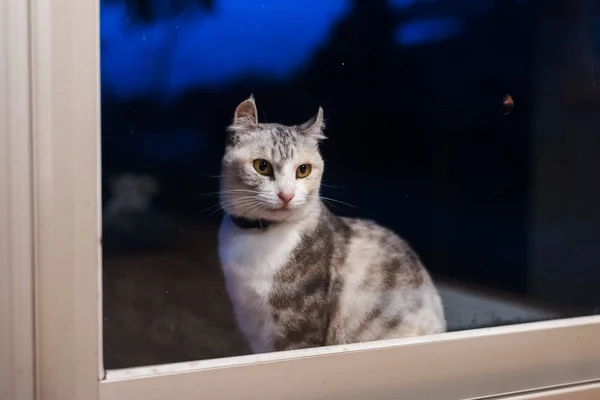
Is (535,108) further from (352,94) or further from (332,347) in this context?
(332,347)

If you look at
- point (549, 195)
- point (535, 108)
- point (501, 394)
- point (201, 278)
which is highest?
point (535, 108)

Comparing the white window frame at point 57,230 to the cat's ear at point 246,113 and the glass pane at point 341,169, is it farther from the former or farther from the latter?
the cat's ear at point 246,113

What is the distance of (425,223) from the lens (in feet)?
3.02

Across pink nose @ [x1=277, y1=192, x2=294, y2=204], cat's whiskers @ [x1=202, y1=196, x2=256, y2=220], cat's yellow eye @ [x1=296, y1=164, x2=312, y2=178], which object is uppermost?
cat's yellow eye @ [x1=296, y1=164, x2=312, y2=178]

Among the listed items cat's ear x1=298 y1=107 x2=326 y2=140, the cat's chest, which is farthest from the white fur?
cat's ear x1=298 y1=107 x2=326 y2=140

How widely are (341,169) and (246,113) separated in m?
0.18

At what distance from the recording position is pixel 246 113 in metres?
0.80

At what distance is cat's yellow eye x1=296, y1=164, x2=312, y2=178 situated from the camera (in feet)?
2.70

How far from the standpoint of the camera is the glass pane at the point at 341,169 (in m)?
0.73

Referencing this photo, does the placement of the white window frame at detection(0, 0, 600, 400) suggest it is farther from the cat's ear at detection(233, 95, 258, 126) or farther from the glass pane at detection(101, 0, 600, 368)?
the cat's ear at detection(233, 95, 258, 126)

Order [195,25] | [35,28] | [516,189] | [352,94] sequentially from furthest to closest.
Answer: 1. [516,189]
2. [352,94]
3. [195,25]
4. [35,28]

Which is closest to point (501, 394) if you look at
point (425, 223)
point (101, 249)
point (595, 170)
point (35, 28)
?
point (425, 223)

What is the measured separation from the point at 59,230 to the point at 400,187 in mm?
523

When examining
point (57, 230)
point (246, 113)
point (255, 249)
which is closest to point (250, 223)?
point (255, 249)
